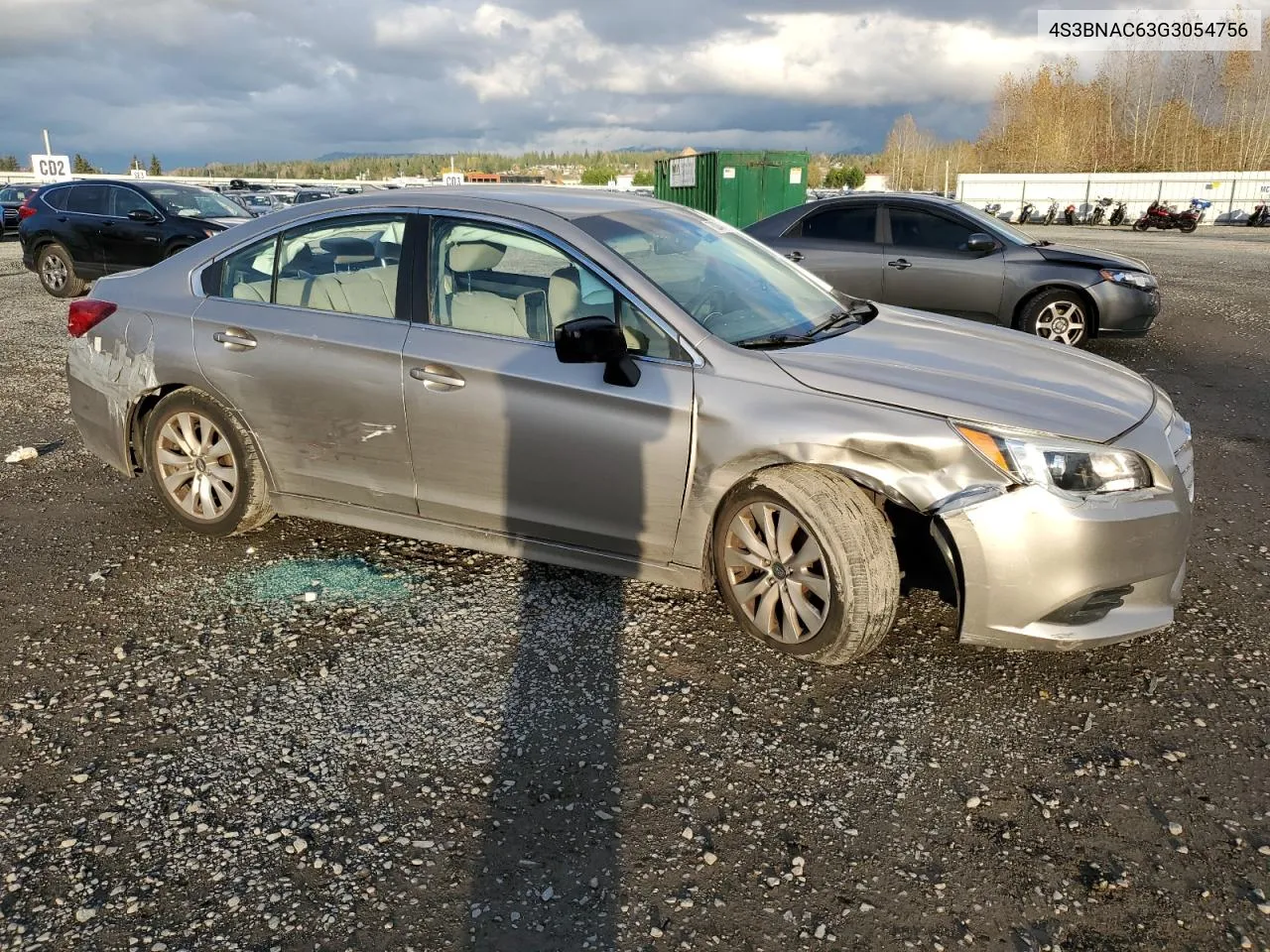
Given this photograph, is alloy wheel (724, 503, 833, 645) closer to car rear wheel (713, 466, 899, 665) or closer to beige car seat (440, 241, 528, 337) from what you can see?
car rear wheel (713, 466, 899, 665)

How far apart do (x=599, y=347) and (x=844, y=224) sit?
23.8ft

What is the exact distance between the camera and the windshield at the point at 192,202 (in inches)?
535

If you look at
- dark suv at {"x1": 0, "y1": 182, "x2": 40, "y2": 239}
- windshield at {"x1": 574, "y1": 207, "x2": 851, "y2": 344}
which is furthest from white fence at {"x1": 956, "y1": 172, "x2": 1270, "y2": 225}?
windshield at {"x1": 574, "y1": 207, "x2": 851, "y2": 344}

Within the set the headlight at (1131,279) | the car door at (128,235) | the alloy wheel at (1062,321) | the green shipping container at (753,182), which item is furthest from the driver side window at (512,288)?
the green shipping container at (753,182)

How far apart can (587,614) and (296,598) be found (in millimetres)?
1274

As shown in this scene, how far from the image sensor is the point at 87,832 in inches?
106

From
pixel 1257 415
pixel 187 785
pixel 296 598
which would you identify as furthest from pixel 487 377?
pixel 1257 415

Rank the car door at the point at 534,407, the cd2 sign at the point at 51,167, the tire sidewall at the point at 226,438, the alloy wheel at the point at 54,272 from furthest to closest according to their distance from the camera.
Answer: the cd2 sign at the point at 51,167, the alloy wheel at the point at 54,272, the tire sidewall at the point at 226,438, the car door at the point at 534,407

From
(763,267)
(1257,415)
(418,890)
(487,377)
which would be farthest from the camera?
(1257,415)

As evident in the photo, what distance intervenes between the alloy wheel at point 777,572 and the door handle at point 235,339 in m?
2.38

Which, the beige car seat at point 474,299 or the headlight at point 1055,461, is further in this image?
the beige car seat at point 474,299

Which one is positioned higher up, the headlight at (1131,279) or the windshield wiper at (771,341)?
the headlight at (1131,279)

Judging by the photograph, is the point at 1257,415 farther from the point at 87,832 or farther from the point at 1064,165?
the point at 1064,165

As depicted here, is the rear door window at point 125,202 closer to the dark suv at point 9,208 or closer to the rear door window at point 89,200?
the rear door window at point 89,200
